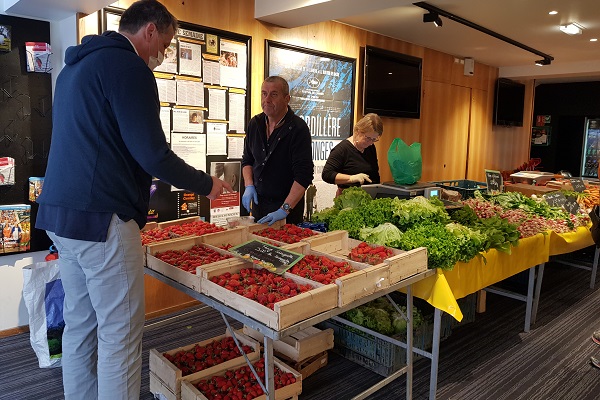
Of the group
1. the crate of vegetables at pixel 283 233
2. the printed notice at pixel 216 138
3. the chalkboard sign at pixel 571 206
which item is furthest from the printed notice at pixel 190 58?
the chalkboard sign at pixel 571 206

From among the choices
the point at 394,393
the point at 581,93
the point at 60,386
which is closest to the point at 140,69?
the point at 60,386

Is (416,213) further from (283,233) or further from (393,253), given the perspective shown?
(283,233)

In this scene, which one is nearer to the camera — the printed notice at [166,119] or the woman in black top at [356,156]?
the printed notice at [166,119]

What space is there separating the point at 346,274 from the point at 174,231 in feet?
3.63

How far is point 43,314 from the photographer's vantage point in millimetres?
3084

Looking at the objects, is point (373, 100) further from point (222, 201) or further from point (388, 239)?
point (388, 239)

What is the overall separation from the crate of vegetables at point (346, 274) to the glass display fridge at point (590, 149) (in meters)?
10.6

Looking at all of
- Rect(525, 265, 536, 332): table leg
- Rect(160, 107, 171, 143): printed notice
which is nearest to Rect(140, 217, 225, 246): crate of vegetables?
Rect(160, 107, 171, 143): printed notice

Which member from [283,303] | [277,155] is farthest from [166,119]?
[283,303]

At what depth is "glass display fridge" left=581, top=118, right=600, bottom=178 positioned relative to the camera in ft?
35.3

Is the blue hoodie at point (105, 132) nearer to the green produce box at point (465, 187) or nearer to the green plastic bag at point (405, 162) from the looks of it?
the green plastic bag at point (405, 162)

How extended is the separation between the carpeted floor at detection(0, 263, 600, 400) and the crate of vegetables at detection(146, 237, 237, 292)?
93cm

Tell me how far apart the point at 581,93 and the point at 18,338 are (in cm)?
1104

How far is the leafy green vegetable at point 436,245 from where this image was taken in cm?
252
